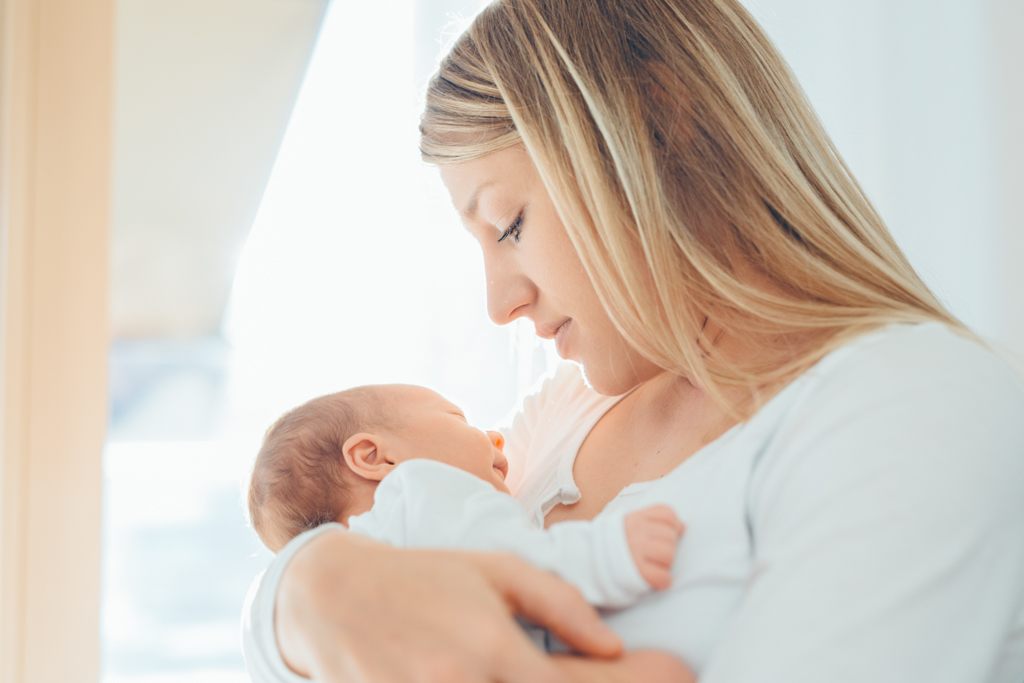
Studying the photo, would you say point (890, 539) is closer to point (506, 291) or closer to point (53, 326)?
point (506, 291)

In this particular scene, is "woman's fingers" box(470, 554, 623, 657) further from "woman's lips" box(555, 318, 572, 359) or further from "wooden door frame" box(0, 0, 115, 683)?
"wooden door frame" box(0, 0, 115, 683)

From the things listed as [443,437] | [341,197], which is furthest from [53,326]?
[443,437]

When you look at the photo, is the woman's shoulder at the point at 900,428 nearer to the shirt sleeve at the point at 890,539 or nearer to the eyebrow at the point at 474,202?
the shirt sleeve at the point at 890,539

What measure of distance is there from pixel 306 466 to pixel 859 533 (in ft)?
2.62

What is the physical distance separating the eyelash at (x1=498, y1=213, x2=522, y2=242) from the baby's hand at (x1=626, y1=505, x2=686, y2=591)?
493mm

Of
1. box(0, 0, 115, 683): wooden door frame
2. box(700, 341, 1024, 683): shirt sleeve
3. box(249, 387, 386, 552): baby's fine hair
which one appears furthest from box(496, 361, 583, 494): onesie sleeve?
box(0, 0, 115, 683): wooden door frame

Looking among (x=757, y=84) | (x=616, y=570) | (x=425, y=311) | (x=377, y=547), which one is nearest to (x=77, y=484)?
(x=425, y=311)

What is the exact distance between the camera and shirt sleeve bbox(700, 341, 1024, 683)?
61 cm

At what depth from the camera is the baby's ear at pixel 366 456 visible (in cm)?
111

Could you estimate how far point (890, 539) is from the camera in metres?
0.62

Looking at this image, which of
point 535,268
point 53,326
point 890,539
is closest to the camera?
point 890,539

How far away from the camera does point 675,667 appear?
0.71 meters

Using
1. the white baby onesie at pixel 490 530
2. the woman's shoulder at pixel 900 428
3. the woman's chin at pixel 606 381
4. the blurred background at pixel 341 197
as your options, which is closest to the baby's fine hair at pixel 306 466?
the white baby onesie at pixel 490 530

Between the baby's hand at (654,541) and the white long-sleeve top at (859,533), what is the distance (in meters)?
0.02
